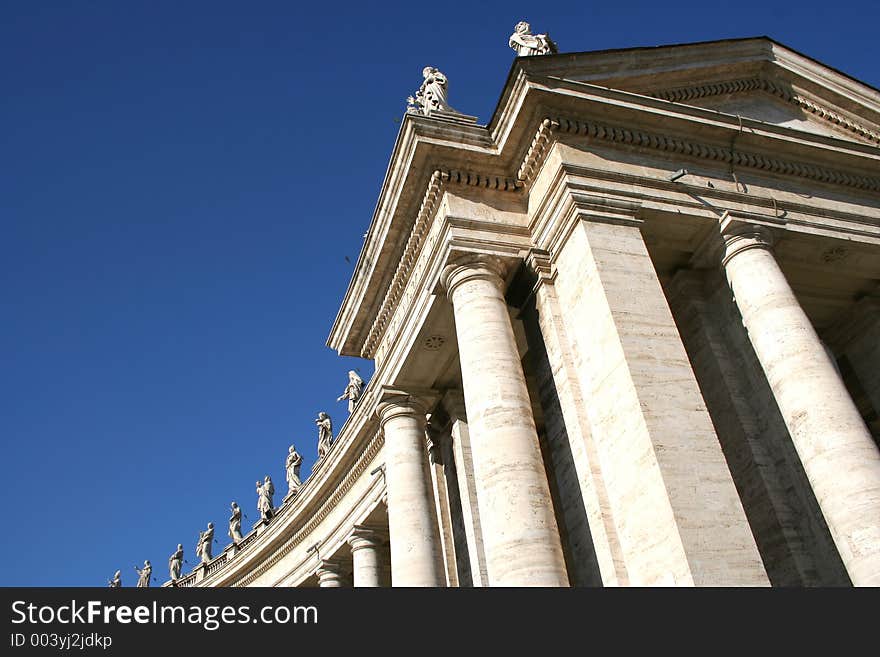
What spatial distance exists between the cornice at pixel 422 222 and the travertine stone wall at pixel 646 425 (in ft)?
10.9

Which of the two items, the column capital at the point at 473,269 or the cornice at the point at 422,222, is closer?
the column capital at the point at 473,269

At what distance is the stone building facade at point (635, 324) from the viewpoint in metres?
14.8

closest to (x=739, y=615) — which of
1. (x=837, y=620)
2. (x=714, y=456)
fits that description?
(x=837, y=620)

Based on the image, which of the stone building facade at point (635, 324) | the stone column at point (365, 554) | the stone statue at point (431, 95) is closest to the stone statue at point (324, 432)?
the stone column at point (365, 554)

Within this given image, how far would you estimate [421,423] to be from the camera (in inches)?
969

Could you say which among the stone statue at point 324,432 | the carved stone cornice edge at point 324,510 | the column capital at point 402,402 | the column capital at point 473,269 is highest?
the stone statue at point 324,432

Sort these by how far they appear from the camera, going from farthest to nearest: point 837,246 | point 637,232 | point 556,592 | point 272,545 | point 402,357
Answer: point 272,545 < point 402,357 < point 837,246 < point 637,232 < point 556,592

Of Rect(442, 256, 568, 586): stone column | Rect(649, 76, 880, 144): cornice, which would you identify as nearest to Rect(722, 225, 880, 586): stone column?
Rect(442, 256, 568, 586): stone column

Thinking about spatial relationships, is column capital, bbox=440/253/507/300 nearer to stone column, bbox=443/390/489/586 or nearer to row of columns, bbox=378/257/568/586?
row of columns, bbox=378/257/568/586

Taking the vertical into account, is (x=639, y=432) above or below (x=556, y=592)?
above

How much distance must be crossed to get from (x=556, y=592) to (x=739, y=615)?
2.84 m

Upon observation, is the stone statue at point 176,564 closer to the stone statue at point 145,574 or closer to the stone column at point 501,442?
the stone statue at point 145,574

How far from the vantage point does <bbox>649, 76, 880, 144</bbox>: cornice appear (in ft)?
76.5

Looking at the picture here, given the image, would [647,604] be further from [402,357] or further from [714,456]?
[402,357]
